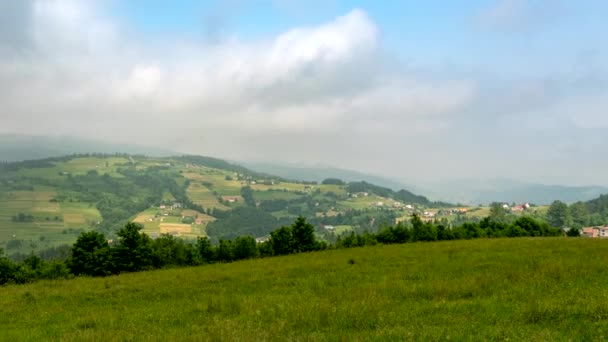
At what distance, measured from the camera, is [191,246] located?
44125 millimetres

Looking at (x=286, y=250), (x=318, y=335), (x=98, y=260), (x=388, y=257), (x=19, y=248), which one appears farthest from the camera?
(x=19, y=248)

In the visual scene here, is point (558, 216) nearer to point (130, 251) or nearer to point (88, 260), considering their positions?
point (130, 251)

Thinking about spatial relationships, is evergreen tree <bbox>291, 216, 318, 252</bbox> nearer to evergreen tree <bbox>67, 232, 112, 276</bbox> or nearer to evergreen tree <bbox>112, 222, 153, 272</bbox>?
evergreen tree <bbox>112, 222, 153, 272</bbox>

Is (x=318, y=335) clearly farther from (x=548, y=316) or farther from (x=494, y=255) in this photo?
(x=494, y=255)

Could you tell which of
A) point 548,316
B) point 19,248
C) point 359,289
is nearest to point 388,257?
point 359,289

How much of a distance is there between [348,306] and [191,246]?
33104mm

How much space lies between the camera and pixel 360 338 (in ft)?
34.3

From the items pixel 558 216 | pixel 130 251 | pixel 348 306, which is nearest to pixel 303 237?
pixel 130 251

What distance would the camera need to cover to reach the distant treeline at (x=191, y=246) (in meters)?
36.3

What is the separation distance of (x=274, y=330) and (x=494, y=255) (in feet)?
69.3

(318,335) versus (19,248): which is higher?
(318,335)

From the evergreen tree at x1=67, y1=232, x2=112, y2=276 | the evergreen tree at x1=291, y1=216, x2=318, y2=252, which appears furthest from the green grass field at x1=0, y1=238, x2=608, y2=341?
the evergreen tree at x1=291, y1=216, x2=318, y2=252

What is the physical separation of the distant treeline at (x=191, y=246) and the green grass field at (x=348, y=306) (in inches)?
414

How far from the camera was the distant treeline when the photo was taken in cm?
3628
